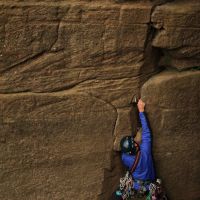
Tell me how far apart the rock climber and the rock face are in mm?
132

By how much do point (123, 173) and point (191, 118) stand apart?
1037 millimetres

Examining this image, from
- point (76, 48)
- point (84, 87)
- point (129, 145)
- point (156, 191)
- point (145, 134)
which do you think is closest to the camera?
point (76, 48)

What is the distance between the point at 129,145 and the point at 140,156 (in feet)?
0.67

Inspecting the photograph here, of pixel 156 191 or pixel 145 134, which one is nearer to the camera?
pixel 145 134

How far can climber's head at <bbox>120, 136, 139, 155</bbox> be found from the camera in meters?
5.07

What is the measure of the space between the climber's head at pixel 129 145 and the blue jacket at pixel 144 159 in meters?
0.08

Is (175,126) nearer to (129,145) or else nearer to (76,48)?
(129,145)

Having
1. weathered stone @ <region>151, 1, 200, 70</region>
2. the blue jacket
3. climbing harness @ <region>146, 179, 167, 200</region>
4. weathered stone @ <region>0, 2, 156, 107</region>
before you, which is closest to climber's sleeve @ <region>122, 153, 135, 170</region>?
the blue jacket

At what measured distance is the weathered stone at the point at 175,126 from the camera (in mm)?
5137

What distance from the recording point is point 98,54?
4789 millimetres

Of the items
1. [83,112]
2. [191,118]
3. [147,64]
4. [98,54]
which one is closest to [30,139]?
[83,112]

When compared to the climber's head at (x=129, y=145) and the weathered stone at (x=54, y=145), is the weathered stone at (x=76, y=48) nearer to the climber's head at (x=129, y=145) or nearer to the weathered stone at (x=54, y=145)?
the weathered stone at (x=54, y=145)

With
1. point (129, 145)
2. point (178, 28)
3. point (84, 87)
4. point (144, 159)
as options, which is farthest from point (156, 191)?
point (178, 28)

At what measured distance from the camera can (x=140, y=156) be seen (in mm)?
5148
